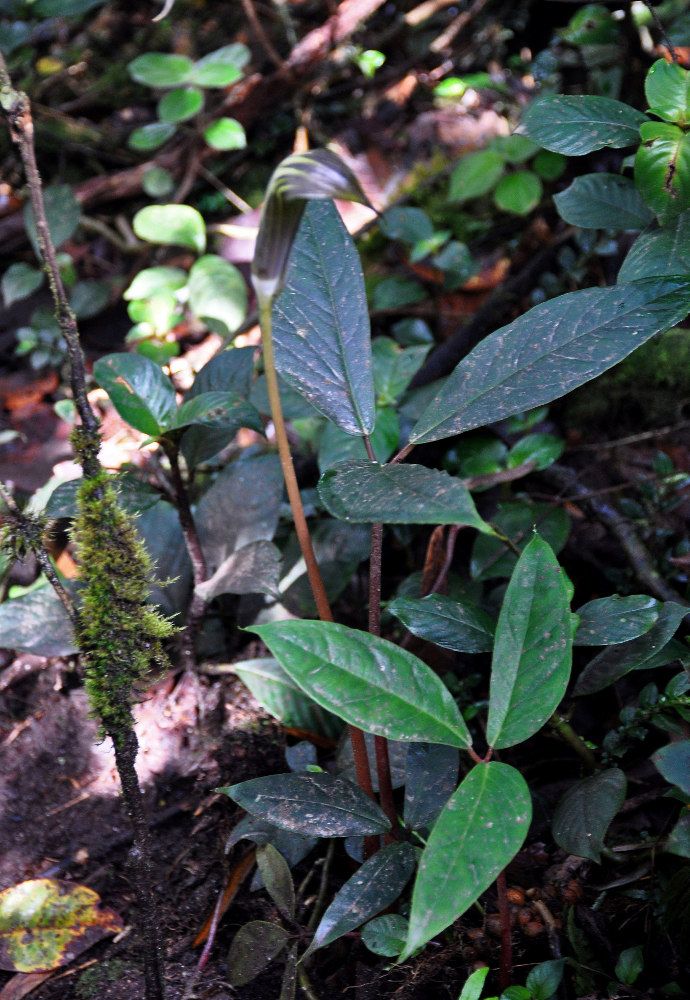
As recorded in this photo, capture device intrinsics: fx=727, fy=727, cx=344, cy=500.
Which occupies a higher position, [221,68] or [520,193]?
[221,68]

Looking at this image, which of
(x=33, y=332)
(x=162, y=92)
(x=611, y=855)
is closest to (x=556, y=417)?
(x=611, y=855)

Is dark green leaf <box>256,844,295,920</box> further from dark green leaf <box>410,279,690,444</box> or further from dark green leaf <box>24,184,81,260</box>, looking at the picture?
dark green leaf <box>24,184,81,260</box>

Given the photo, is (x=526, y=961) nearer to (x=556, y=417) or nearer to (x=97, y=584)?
(x=97, y=584)

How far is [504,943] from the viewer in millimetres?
1006

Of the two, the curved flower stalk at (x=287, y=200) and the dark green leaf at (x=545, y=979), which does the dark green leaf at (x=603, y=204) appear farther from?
the dark green leaf at (x=545, y=979)

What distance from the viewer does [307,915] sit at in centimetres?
121

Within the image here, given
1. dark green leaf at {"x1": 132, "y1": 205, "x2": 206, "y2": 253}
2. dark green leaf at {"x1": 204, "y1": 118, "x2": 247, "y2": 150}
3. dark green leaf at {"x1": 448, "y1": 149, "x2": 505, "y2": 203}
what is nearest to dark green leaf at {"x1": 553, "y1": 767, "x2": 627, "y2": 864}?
dark green leaf at {"x1": 448, "y1": 149, "x2": 505, "y2": 203}

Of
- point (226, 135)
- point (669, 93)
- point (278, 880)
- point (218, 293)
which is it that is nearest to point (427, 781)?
point (278, 880)

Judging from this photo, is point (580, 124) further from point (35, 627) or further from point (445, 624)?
point (35, 627)

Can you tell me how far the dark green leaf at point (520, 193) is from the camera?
2.23m

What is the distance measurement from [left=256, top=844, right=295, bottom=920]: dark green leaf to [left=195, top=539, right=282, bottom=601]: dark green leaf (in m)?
0.42

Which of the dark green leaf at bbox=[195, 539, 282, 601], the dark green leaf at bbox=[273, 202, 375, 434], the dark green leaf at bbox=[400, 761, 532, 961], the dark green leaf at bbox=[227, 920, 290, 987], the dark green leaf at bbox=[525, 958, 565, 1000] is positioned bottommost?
the dark green leaf at bbox=[525, 958, 565, 1000]

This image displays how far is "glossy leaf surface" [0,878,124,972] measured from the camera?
1.17 metres

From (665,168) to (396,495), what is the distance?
750 millimetres
